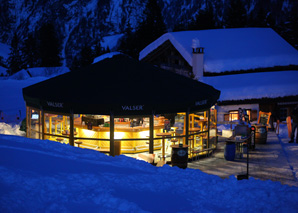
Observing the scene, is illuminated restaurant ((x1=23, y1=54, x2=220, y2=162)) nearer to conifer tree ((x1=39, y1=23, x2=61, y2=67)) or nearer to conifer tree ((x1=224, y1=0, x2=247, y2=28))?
conifer tree ((x1=224, y1=0, x2=247, y2=28))

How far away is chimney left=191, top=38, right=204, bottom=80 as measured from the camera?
96.2 feet

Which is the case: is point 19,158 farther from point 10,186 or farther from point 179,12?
point 179,12

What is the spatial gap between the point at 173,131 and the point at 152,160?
3.09 metres

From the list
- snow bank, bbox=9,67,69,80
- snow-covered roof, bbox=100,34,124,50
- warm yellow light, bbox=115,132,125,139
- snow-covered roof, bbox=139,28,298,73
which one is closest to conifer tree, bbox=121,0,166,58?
snow bank, bbox=9,67,69,80

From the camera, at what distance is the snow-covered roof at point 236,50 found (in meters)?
30.7

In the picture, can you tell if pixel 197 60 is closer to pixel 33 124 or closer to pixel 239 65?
pixel 239 65

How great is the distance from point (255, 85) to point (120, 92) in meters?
14.8

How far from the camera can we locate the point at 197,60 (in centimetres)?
2934

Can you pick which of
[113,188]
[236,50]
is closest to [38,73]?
[236,50]

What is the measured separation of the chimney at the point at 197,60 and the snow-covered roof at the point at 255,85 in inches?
22.7

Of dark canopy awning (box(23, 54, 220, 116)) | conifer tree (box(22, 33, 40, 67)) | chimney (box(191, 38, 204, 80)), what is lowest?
dark canopy awning (box(23, 54, 220, 116))

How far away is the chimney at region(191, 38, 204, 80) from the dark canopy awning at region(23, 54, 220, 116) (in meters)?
11.0

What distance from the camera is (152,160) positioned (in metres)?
14.5

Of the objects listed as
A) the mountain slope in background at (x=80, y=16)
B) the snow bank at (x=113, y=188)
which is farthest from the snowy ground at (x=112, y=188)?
the mountain slope in background at (x=80, y=16)
